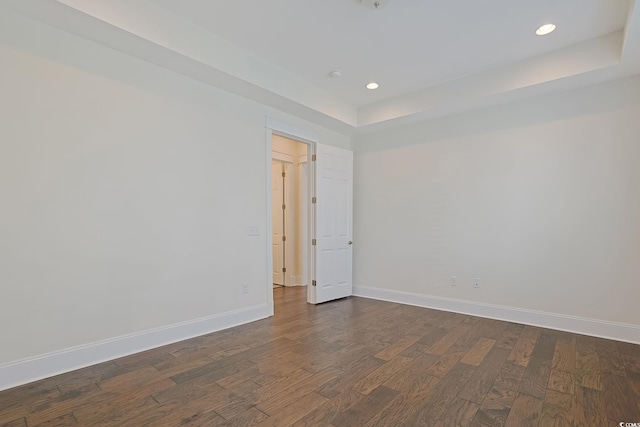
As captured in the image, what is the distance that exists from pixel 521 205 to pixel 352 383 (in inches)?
119

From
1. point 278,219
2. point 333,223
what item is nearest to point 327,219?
point 333,223

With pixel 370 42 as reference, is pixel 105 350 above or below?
below

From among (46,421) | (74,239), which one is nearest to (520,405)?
(46,421)

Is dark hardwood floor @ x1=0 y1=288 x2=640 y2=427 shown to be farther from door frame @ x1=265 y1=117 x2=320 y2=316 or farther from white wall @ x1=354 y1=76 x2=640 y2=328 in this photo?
door frame @ x1=265 y1=117 x2=320 y2=316

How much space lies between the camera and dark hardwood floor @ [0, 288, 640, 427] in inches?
76.6

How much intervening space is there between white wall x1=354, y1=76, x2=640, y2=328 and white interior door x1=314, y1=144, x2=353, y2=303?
432 millimetres

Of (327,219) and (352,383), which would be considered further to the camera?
(327,219)

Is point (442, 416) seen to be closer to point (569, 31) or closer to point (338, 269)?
point (338, 269)

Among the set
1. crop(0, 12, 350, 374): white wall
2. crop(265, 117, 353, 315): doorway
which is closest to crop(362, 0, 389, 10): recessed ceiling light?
crop(0, 12, 350, 374): white wall

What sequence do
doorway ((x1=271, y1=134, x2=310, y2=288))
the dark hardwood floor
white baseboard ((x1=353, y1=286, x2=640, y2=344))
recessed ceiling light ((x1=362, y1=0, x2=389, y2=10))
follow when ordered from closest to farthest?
the dark hardwood floor, recessed ceiling light ((x1=362, y1=0, x2=389, y2=10)), white baseboard ((x1=353, y1=286, x2=640, y2=344)), doorway ((x1=271, y1=134, x2=310, y2=288))

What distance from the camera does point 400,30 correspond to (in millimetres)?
2912

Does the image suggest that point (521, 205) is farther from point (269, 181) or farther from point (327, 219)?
point (269, 181)

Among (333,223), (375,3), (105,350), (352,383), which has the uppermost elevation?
(375,3)

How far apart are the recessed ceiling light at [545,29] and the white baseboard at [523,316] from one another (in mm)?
3032
